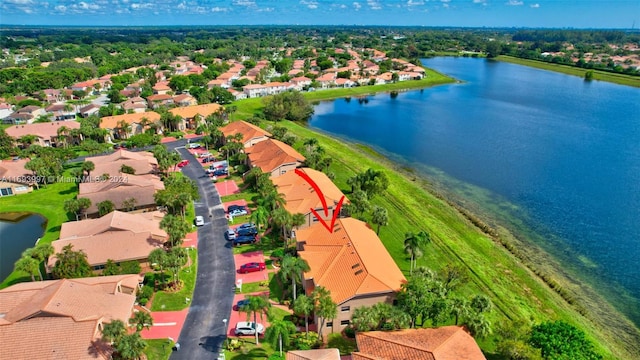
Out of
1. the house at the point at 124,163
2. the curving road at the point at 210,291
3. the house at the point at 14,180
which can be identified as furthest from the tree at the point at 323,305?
the house at the point at 14,180

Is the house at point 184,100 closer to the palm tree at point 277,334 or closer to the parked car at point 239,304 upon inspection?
the parked car at point 239,304

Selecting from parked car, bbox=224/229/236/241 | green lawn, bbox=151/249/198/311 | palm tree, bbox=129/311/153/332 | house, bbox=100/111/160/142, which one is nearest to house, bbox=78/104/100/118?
house, bbox=100/111/160/142

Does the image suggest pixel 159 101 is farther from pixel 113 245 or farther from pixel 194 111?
pixel 113 245

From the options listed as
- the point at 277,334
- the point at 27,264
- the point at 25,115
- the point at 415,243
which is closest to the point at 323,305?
the point at 277,334

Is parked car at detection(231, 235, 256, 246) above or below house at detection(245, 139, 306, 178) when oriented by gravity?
below

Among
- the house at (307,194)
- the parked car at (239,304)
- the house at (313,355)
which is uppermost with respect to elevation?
the house at (307,194)

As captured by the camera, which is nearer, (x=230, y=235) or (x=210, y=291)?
(x=210, y=291)

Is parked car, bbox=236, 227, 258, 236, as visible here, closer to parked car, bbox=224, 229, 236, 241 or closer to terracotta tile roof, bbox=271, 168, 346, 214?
parked car, bbox=224, 229, 236, 241
